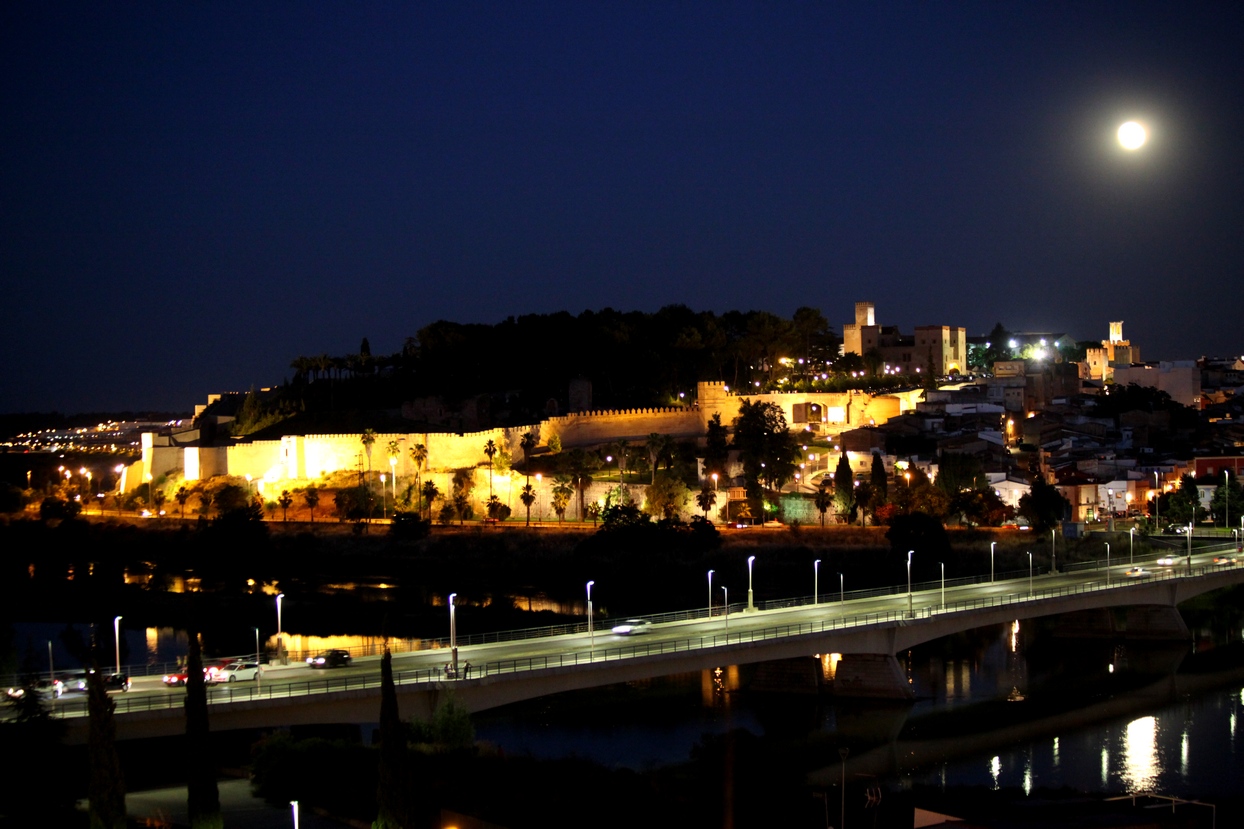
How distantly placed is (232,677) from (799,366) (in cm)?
5368

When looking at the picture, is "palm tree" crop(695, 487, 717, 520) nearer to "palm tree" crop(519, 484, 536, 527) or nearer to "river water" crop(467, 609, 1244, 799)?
"palm tree" crop(519, 484, 536, 527)

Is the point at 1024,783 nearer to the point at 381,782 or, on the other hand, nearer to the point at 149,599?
the point at 381,782

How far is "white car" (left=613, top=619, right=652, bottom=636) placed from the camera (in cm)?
2720

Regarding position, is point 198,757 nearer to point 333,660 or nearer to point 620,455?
point 333,660

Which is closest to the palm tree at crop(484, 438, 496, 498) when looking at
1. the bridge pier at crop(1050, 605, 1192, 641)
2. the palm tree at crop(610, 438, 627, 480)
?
the palm tree at crop(610, 438, 627, 480)

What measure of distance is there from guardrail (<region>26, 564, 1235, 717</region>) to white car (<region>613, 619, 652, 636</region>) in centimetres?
145

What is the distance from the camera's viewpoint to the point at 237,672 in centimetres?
2238

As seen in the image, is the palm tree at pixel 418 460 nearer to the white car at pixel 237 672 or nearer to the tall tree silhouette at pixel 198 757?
the white car at pixel 237 672

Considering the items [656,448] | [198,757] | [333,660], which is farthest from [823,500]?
[198,757]

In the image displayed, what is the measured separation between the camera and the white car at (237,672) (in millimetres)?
22109

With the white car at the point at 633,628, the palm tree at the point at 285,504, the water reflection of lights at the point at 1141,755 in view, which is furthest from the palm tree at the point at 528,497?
the water reflection of lights at the point at 1141,755

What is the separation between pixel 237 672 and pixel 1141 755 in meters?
16.4

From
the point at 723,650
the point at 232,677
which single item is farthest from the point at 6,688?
the point at 723,650

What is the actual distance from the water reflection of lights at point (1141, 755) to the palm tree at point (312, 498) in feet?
119
